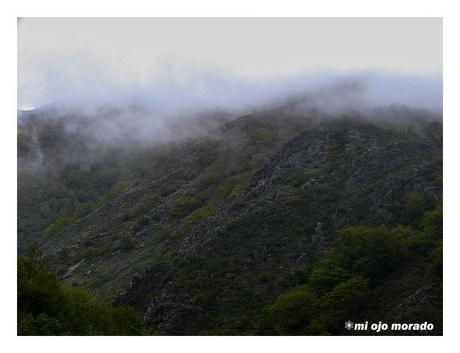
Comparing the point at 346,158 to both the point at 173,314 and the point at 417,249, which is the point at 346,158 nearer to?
the point at 417,249

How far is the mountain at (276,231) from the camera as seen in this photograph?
109ft

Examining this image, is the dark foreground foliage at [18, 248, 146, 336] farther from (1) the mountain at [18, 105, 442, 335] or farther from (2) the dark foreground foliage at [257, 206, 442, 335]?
(2) the dark foreground foliage at [257, 206, 442, 335]

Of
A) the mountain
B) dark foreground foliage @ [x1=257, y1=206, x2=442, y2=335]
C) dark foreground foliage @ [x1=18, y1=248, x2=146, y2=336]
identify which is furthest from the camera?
the mountain

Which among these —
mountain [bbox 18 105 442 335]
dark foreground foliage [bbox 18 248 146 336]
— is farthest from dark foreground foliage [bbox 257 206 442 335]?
dark foreground foliage [bbox 18 248 146 336]

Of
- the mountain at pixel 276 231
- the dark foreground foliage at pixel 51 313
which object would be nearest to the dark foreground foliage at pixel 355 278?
the mountain at pixel 276 231

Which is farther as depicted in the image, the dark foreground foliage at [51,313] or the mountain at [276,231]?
the mountain at [276,231]

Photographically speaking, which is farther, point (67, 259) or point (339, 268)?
point (67, 259)

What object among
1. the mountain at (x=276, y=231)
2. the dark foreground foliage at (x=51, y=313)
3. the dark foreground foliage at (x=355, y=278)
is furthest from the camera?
the mountain at (x=276, y=231)

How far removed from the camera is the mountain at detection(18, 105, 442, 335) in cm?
3312

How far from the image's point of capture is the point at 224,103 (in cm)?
11050

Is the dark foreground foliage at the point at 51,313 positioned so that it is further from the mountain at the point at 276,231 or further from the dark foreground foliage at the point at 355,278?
the dark foreground foliage at the point at 355,278

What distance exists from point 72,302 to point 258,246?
17896 millimetres

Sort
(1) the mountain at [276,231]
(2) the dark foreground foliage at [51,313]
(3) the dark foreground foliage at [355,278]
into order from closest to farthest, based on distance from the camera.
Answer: (2) the dark foreground foliage at [51,313]
(3) the dark foreground foliage at [355,278]
(1) the mountain at [276,231]

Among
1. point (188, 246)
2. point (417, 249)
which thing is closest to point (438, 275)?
point (417, 249)
